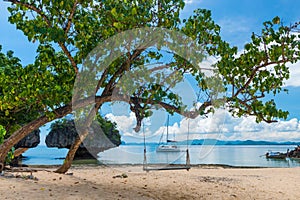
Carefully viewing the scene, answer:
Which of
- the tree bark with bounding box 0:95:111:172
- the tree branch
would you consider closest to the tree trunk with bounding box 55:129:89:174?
the tree bark with bounding box 0:95:111:172

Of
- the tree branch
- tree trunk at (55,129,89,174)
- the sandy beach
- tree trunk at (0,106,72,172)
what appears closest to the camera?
the sandy beach

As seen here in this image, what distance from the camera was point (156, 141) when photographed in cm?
789

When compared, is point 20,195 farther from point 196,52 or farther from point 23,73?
point 196,52

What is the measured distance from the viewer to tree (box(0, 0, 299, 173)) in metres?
7.28

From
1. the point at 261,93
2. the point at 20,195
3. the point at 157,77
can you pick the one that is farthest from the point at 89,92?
the point at 261,93

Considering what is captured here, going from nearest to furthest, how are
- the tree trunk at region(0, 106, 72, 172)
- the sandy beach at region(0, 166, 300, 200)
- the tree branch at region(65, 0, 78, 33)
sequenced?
the sandy beach at region(0, 166, 300, 200) < the tree branch at region(65, 0, 78, 33) < the tree trunk at region(0, 106, 72, 172)

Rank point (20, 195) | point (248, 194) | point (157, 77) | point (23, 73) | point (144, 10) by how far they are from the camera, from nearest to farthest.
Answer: point (20, 195), point (144, 10), point (157, 77), point (23, 73), point (248, 194)

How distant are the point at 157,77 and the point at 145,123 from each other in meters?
1.23

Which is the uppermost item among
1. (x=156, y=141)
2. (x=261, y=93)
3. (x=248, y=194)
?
(x=261, y=93)

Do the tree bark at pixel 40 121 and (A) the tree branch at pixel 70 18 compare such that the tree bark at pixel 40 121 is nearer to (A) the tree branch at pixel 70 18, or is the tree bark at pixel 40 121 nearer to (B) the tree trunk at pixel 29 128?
(B) the tree trunk at pixel 29 128

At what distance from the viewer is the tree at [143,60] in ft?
23.9

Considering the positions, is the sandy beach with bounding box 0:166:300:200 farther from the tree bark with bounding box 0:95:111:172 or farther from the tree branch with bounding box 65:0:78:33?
the tree branch with bounding box 65:0:78:33

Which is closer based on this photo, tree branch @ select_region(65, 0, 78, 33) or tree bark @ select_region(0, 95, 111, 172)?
tree branch @ select_region(65, 0, 78, 33)

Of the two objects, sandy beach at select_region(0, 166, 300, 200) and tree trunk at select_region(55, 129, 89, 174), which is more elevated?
tree trunk at select_region(55, 129, 89, 174)
